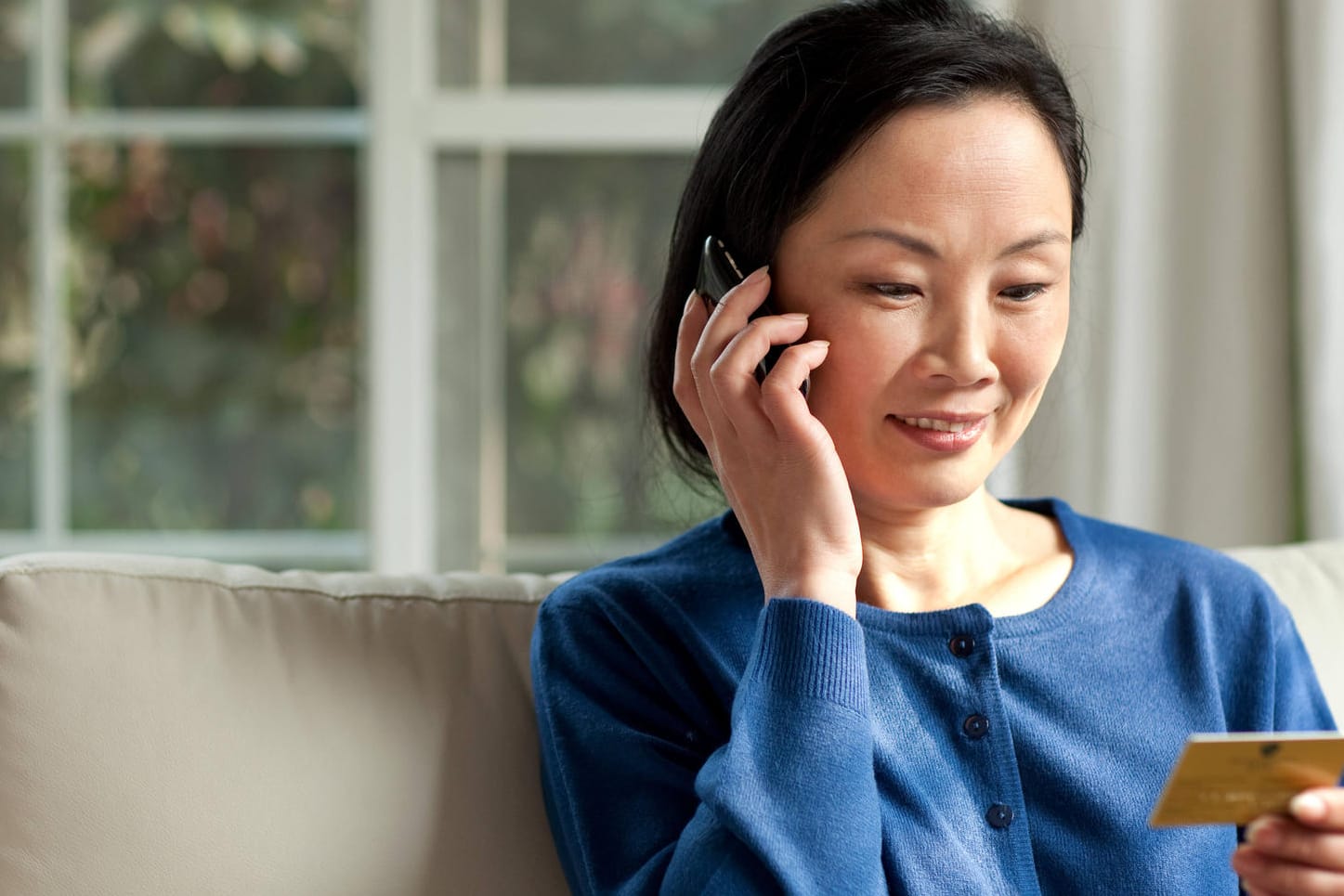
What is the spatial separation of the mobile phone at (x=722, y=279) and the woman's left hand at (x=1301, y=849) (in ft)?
1.69

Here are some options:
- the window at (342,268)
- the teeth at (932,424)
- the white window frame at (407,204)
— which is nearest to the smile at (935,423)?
the teeth at (932,424)

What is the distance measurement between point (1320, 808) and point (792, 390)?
1.67 feet

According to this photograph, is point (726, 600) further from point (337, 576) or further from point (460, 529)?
point (460, 529)

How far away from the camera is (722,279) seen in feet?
4.09

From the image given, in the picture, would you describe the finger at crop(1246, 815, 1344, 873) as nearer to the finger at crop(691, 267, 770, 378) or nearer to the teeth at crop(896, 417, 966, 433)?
the teeth at crop(896, 417, 966, 433)

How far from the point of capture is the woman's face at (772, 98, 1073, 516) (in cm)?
114

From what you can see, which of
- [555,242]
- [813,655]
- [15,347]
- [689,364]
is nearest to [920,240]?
[689,364]

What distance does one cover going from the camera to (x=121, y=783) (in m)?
1.18

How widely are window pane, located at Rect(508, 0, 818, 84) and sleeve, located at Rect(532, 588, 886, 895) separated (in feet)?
4.78

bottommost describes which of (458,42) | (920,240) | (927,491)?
(927,491)

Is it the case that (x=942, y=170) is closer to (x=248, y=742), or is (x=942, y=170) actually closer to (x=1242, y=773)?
(x=1242, y=773)

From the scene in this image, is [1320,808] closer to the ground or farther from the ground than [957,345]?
closer to the ground

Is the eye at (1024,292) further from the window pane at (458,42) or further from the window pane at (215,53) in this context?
the window pane at (215,53)

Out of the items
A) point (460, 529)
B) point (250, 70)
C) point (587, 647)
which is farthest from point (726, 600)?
point (250, 70)
